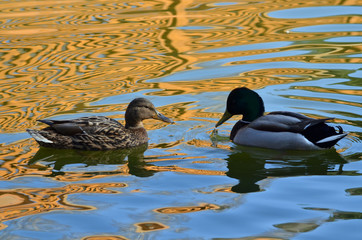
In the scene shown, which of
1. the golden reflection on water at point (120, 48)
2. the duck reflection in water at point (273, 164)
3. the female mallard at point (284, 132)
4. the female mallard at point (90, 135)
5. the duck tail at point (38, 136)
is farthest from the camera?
the golden reflection on water at point (120, 48)

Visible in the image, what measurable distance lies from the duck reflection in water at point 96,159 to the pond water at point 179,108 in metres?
0.02

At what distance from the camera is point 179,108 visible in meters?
11.0

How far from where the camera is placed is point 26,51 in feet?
48.5

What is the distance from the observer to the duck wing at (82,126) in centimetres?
956

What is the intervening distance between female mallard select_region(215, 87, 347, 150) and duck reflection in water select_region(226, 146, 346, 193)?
0.31ft

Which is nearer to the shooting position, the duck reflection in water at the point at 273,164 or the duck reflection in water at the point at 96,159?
the duck reflection in water at the point at 273,164

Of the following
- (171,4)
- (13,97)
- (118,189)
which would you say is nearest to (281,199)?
(118,189)

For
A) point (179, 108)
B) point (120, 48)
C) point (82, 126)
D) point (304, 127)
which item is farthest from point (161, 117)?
point (120, 48)

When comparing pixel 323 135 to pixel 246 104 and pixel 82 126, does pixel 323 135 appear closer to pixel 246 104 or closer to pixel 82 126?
pixel 246 104

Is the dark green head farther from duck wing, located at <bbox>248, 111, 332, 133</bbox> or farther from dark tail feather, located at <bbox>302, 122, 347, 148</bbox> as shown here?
dark tail feather, located at <bbox>302, 122, 347, 148</bbox>

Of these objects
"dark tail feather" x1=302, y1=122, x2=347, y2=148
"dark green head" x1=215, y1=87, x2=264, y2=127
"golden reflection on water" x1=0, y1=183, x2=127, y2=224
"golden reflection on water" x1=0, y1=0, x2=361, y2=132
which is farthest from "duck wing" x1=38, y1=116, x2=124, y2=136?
"dark tail feather" x1=302, y1=122, x2=347, y2=148

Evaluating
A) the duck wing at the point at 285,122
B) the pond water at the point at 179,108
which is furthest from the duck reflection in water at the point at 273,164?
the duck wing at the point at 285,122

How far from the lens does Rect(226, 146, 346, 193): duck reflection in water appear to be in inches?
322

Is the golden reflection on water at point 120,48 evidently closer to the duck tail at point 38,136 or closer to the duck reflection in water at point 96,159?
the duck tail at point 38,136
